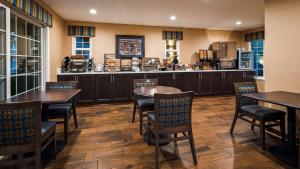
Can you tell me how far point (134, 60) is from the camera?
18.7ft

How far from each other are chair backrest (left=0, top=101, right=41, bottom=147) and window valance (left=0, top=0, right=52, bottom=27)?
1.76 m

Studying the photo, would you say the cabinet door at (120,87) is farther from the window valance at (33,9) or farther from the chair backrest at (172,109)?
the chair backrest at (172,109)

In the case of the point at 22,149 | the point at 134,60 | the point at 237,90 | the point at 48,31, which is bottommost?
the point at 22,149

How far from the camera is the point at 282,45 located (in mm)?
2816

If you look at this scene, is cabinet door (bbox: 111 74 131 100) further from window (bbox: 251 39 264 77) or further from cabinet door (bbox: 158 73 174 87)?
window (bbox: 251 39 264 77)

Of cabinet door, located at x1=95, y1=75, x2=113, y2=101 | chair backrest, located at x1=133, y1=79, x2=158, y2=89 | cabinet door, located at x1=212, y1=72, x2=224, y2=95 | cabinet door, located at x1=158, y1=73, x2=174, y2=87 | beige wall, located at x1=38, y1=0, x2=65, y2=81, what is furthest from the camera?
cabinet door, located at x1=212, y1=72, x2=224, y2=95

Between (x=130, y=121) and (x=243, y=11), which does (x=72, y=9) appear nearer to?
(x=130, y=121)

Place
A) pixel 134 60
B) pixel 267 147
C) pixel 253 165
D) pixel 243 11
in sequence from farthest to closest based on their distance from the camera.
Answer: pixel 134 60, pixel 243 11, pixel 267 147, pixel 253 165

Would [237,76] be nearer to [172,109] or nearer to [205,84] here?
[205,84]

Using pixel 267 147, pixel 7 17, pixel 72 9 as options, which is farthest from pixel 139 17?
pixel 267 147

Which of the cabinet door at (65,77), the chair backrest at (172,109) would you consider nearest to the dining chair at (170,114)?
the chair backrest at (172,109)

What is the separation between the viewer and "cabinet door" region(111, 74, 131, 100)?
5.09 metres

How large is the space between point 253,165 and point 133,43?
467cm

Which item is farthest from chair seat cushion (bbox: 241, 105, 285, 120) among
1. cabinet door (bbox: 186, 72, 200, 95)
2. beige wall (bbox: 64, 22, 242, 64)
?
beige wall (bbox: 64, 22, 242, 64)
